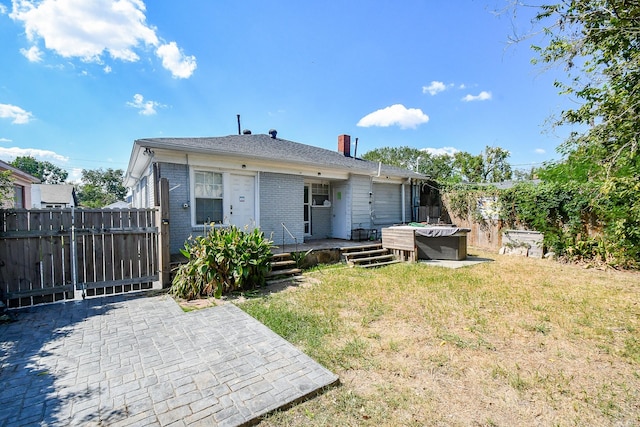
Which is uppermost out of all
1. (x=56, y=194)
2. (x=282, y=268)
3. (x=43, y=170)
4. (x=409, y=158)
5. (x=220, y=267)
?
(x=43, y=170)

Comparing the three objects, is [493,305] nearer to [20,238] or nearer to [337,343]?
[337,343]

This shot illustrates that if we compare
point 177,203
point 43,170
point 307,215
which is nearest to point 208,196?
point 177,203

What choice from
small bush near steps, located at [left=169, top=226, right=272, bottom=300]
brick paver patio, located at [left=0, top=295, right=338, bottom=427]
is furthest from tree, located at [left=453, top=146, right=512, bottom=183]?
brick paver patio, located at [left=0, top=295, right=338, bottom=427]

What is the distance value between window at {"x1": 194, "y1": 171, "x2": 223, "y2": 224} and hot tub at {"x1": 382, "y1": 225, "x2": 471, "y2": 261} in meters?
5.49

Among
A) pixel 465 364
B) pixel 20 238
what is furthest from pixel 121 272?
Answer: pixel 465 364

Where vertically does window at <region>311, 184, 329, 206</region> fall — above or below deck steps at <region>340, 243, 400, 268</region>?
above

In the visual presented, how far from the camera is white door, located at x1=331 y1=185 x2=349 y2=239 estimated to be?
1045 centimetres

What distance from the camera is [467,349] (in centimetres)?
325

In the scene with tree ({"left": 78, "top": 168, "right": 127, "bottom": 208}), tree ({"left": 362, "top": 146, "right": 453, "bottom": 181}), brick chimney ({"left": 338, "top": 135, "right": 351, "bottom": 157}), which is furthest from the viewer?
tree ({"left": 78, "top": 168, "right": 127, "bottom": 208})

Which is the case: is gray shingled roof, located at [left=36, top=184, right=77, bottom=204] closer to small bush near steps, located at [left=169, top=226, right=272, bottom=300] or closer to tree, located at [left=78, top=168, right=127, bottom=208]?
tree, located at [left=78, top=168, right=127, bottom=208]

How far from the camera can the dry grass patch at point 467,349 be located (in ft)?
7.25

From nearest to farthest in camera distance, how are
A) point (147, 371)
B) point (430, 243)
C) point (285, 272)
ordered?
point (147, 371), point (285, 272), point (430, 243)

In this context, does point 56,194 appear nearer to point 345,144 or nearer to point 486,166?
point 345,144

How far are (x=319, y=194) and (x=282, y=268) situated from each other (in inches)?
180
